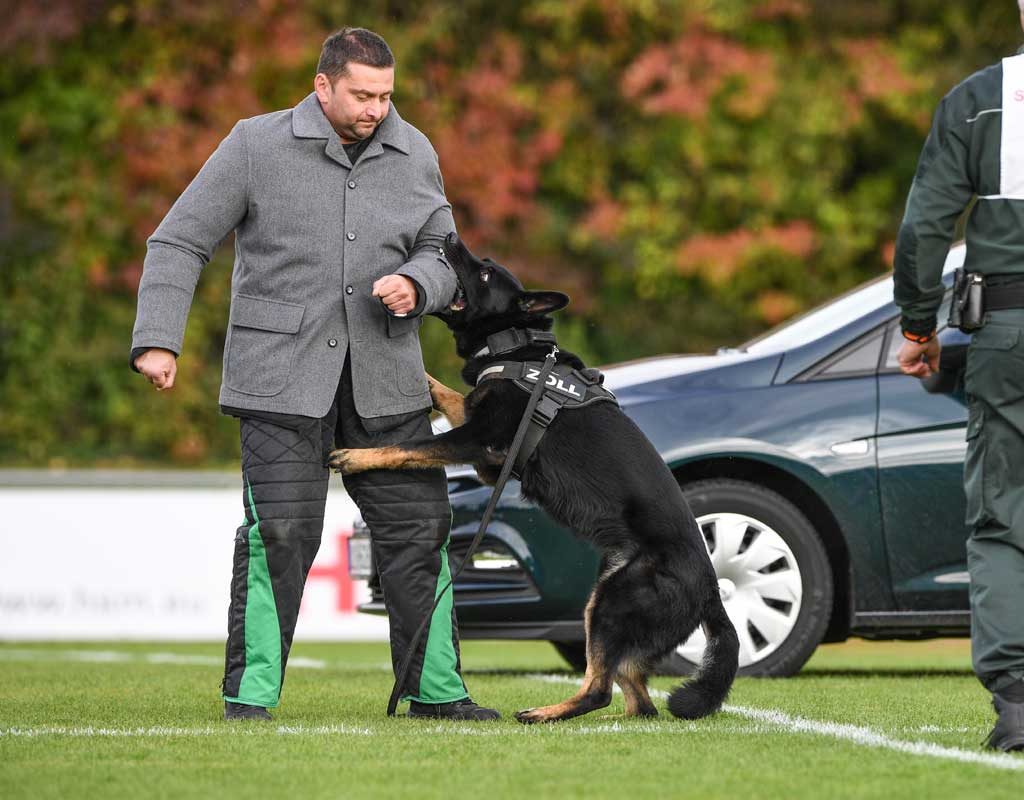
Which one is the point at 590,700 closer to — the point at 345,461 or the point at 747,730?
the point at 747,730

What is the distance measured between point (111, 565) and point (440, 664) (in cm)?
621

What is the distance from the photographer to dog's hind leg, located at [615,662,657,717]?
491 centimetres

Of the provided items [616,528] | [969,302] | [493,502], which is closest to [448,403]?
[493,502]

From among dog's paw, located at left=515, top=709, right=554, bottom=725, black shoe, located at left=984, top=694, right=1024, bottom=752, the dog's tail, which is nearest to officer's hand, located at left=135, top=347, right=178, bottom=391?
dog's paw, located at left=515, top=709, right=554, bottom=725

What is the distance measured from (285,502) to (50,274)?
1138cm

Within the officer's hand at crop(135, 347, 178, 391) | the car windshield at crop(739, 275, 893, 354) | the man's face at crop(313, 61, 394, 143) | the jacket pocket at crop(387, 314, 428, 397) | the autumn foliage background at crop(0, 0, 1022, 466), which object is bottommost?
the officer's hand at crop(135, 347, 178, 391)

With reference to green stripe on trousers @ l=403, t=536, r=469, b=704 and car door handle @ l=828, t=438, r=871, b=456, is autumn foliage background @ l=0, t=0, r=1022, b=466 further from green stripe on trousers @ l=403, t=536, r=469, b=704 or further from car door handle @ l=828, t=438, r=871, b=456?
green stripe on trousers @ l=403, t=536, r=469, b=704

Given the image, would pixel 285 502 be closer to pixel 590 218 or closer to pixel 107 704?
pixel 107 704

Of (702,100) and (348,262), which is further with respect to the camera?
(702,100)

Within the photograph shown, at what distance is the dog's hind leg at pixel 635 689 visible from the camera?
4.91m

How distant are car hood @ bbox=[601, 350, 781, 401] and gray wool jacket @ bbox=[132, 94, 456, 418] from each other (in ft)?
5.77

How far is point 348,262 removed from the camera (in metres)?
5.05

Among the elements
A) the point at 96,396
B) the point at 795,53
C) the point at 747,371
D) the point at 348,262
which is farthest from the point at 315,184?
the point at 795,53

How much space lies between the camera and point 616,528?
4961mm
